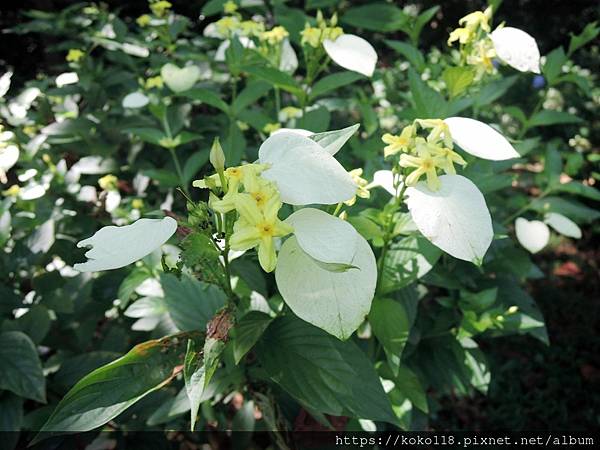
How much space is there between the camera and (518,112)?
1.48 meters

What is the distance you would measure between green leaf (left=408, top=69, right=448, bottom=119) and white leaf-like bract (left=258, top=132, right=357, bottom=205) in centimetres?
45

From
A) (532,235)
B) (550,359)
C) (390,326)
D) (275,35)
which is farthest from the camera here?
(550,359)

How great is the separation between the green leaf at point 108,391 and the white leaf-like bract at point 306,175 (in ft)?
1.02

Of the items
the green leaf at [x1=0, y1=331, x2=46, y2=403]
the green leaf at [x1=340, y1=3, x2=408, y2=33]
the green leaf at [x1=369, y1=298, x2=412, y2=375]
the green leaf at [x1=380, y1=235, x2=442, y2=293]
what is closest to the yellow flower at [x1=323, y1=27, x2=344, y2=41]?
the green leaf at [x1=340, y1=3, x2=408, y2=33]

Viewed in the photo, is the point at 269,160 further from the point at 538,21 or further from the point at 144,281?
the point at 538,21

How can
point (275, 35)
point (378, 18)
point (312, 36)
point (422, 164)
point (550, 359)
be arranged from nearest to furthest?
point (422, 164) → point (312, 36) → point (275, 35) → point (378, 18) → point (550, 359)

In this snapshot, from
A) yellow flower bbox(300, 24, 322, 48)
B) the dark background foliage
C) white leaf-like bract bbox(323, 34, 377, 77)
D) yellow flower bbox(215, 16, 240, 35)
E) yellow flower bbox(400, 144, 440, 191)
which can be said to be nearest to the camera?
yellow flower bbox(400, 144, 440, 191)

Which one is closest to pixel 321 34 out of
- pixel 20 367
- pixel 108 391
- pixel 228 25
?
pixel 228 25

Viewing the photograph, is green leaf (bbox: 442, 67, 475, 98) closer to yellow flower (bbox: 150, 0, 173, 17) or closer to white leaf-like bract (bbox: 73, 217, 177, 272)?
white leaf-like bract (bbox: 73, 217, 177, 272)

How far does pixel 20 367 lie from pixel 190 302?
0.41 meters

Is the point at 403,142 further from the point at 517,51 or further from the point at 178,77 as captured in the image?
the point at 178,77

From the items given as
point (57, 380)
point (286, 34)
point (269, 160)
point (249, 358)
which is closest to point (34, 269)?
point (57, 380)

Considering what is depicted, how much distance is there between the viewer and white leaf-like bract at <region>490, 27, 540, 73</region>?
0.94 m

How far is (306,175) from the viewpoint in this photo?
61 centimetres
